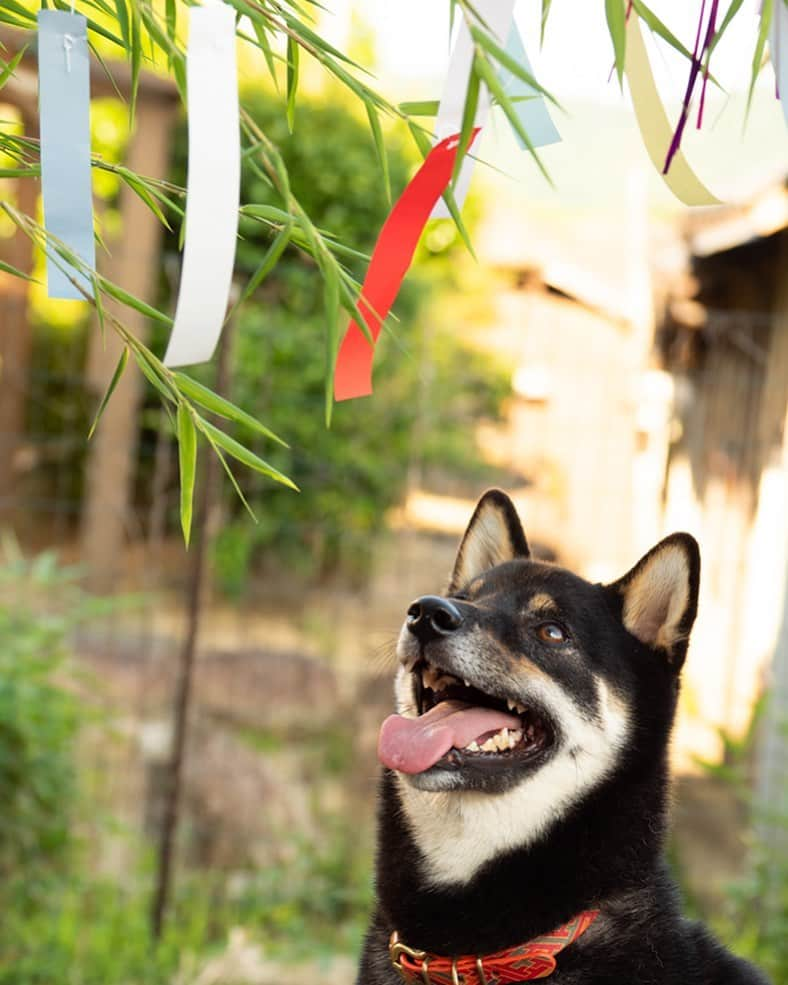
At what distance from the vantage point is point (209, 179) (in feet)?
4.36

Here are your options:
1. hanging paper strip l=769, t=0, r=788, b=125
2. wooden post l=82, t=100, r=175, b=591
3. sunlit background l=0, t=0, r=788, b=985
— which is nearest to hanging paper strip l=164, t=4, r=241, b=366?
hanging paper strip l=769, t=0, r=788, b=125

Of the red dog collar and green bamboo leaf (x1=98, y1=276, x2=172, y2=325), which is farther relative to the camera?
the red dog collar

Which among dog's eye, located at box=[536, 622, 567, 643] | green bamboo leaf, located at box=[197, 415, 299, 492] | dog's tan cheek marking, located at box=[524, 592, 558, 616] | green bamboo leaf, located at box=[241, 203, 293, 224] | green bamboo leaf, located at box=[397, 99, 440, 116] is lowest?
dog's eye, located at box=[536, 622, 567, 643]

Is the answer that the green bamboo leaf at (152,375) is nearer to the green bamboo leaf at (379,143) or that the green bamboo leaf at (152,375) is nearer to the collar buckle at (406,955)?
the green bamboo leaf at (379,143)

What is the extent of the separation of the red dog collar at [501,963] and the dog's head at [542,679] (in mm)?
204

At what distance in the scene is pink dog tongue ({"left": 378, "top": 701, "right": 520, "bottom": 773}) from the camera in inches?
83.0

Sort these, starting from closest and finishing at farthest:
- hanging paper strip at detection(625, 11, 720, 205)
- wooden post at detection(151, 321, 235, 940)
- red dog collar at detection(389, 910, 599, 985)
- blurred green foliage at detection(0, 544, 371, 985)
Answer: hanging paper strip at detection(625, 11, 720, 205), red dog collar at detection(389, 910, 599, 985), blurred green foliage at detection(0, 544, 371, 985), wooden post at detection(151, 321, 235, 940)

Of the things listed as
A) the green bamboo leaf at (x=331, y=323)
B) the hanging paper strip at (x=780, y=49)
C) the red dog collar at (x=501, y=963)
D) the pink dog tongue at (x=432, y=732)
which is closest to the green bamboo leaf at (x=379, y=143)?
the green bamboo leaf at (x=331, y=323)

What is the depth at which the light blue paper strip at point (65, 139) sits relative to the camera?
1408 millimetres

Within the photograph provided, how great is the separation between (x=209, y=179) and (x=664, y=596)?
1354 mm

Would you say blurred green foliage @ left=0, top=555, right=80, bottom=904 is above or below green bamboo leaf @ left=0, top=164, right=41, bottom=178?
below

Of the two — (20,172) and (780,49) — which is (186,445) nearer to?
(20,172)

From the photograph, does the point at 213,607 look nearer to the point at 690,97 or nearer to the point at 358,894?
the point at 358,894

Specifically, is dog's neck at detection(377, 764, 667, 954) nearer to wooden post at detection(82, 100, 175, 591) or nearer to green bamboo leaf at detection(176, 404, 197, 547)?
green bamboo leaf at detection(176, 404, 197, 547)
